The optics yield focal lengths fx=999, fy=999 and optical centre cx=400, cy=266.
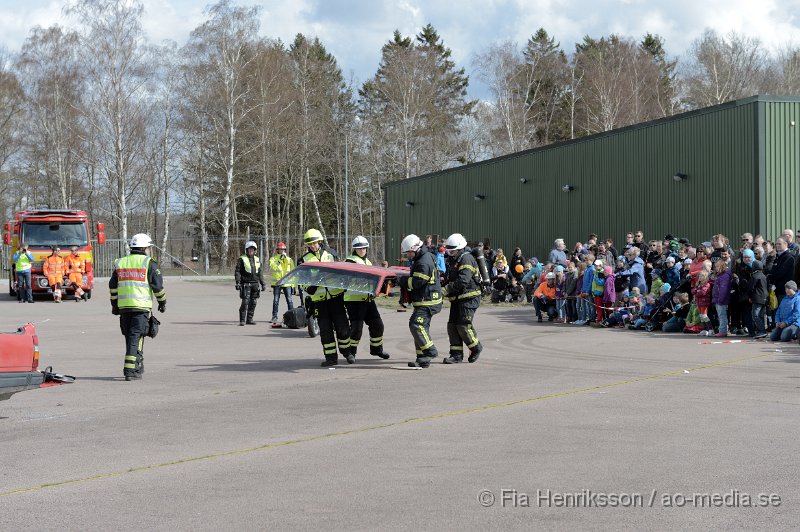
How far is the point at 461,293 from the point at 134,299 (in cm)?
450

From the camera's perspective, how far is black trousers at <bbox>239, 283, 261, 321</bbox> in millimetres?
22047

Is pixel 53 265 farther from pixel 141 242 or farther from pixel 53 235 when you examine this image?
pixel 141 242

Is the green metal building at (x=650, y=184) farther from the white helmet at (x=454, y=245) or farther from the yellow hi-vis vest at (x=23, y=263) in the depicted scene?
the yellow hi-vis vest at (x=23, y=263)

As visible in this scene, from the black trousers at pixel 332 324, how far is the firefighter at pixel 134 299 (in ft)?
7.86

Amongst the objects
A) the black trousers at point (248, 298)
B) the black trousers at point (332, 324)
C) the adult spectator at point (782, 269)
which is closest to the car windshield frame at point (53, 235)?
the black trousers at point (248, 298)

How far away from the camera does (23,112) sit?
6200 centimetres

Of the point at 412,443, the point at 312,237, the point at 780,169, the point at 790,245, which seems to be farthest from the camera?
the point at 780,169

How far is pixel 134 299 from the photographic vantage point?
43.0ft

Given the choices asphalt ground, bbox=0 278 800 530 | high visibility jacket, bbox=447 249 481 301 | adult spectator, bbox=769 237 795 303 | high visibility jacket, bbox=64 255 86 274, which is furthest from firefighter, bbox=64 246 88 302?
adult spectator, bbox=769 237 795 303

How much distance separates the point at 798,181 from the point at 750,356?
11696mm

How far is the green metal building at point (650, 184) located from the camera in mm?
24875

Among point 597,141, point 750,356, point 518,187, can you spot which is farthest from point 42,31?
point 750,356

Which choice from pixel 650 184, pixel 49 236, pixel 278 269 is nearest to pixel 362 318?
pixel 278 269

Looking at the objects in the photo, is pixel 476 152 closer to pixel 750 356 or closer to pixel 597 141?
pixel 597 141
